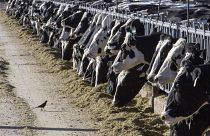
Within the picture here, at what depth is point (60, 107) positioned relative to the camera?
1385 centimetres

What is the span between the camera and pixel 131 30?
13.1 metres

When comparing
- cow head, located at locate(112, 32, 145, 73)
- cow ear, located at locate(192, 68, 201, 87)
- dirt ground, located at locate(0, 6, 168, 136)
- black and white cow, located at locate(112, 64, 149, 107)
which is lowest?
dirt ground, located at locate(0, 6, 168, 136)

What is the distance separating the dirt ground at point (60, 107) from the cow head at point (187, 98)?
2.23 m

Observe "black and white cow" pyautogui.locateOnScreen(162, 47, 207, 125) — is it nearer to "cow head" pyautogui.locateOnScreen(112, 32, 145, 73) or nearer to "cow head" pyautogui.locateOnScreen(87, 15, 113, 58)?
"cow head" pyautogui.locateOnScreen(112, 32, 145, 73)

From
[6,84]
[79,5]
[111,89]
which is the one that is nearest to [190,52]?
[111,89]

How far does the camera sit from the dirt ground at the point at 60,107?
11.5 m

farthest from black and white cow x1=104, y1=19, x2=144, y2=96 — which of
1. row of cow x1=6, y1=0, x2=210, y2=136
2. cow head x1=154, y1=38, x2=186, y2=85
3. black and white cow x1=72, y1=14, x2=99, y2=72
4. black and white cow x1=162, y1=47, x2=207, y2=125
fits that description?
black and white cow x1=162, y1=47, x2=207, y2=125

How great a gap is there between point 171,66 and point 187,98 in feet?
5.05

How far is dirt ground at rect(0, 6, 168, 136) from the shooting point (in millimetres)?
11461

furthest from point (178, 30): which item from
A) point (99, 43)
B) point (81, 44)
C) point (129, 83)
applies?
point (81, 44)

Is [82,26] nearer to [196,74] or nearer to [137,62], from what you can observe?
[137,62]

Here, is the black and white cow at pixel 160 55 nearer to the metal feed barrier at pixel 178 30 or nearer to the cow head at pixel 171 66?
the cow head at pixel 171 66

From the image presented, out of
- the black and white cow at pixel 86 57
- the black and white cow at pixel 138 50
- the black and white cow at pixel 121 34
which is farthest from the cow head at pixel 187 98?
the black and white cow at pixel 86 57

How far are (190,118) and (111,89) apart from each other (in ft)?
16.7
